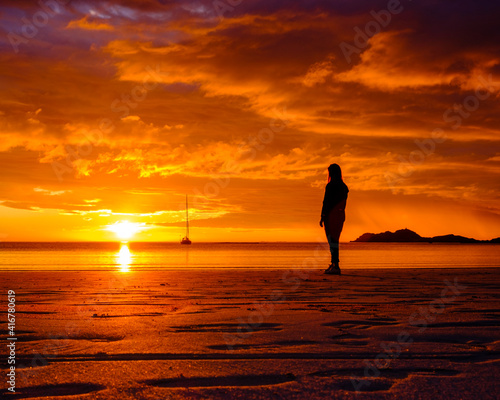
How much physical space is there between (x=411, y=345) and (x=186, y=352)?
1811 millimetres

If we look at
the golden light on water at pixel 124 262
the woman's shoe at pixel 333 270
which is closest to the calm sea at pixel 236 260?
the golden light on water at pixel 124 262

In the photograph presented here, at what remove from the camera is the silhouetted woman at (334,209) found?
13.2m

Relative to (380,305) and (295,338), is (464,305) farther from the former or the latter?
(295,338)

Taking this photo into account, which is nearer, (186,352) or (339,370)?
(339,370)

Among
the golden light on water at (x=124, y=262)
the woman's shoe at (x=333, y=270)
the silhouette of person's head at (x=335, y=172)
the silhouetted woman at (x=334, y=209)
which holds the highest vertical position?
the silhouette of person's head at (x=335, y=172)

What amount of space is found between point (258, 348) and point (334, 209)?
9549 millimetres

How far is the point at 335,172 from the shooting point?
1320 cm

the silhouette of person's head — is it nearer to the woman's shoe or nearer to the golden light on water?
the woman's shoe

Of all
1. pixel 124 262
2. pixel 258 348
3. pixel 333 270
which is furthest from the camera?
pixel 124 262

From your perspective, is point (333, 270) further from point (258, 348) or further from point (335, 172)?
point (258, 348)

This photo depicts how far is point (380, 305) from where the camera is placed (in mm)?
7055

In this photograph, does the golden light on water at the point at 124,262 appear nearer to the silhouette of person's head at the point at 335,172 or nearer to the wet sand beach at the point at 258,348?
the silhouette of person's head at the point at 335,172

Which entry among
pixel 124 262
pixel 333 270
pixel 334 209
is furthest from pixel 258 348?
pixel 124 262

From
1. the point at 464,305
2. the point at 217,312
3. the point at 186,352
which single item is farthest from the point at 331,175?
the point at 186,352
